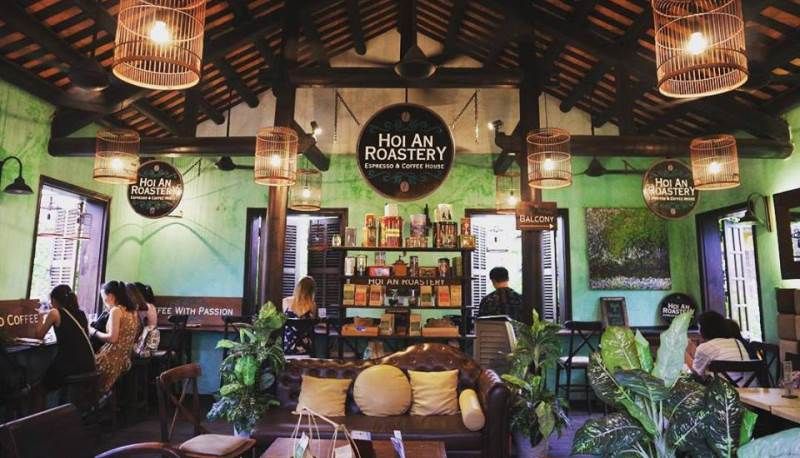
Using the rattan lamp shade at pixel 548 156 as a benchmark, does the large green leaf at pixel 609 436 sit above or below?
below

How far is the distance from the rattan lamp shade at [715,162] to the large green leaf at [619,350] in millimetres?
4577

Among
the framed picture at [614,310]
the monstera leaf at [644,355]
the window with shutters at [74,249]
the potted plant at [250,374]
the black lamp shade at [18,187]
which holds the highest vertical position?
the black lamp shade at [18,187]

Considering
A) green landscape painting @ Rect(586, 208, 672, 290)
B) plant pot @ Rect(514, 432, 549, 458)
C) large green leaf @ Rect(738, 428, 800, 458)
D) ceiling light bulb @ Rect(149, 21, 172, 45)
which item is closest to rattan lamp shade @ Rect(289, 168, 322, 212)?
ceiling light bulb @ Rect(149, 21, 172, 45)

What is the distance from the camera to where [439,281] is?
5.13 m

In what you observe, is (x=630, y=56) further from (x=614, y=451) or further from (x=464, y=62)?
(x=614, y=451)

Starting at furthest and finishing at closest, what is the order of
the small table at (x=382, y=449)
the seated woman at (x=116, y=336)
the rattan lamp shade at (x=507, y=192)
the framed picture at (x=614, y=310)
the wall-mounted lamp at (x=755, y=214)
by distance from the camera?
the framed picture at (x=614, y=310)
the rattan lamp shade at (x=507, y=192)
the wall-mounted lamp at (x=755, y=214)
the seated woman at (x=116, y=336)
the small table at (x=382, y=449)

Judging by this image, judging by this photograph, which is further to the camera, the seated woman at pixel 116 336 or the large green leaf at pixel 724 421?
the seated woman at pixel 116 336

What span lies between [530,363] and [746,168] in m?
4.30

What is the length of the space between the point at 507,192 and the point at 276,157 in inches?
151

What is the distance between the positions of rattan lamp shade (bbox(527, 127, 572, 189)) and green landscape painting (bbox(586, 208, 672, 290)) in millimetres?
2535

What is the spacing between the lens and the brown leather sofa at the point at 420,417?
12.0ft

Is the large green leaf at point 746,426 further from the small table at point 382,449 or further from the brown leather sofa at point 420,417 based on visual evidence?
the brown leather sofa at point 420,417

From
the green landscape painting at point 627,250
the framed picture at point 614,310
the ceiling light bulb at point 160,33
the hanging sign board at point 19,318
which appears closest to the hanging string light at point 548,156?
the green landscape painting at point 627,250

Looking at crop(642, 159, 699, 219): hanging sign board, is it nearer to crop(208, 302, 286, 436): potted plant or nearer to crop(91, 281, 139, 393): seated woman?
crop(208, 302, 286, 436): potted plant
